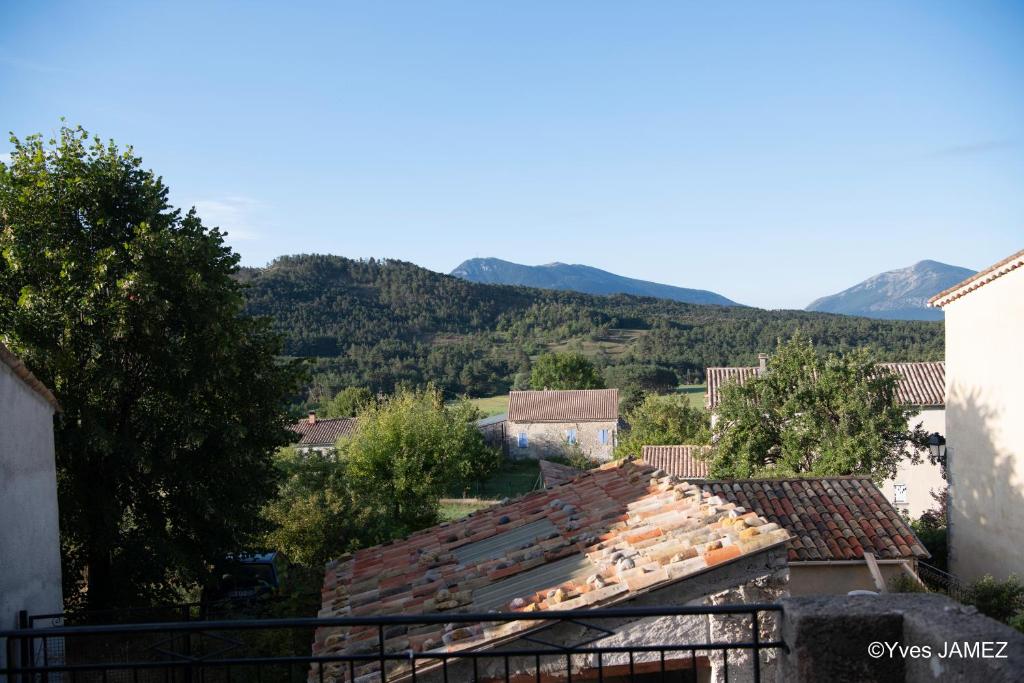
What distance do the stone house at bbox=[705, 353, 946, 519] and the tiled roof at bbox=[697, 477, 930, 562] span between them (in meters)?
12.9

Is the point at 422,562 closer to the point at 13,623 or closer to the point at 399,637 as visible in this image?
the point at 399,637

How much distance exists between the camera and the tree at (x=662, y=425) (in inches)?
1786

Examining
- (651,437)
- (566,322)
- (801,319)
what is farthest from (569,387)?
(801,319)

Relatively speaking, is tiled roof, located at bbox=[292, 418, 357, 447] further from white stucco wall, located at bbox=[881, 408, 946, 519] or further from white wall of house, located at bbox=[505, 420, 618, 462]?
white stucco wall, located at bbox=[881, 408, 946, 519]

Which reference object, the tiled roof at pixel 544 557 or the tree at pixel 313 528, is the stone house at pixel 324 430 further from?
the tiled roof at pixel 544 557

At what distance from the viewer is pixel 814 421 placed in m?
22.8

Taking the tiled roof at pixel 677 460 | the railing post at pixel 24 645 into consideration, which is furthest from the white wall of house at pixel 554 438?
the railing post at pixel 24 645

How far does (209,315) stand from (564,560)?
23.2ft

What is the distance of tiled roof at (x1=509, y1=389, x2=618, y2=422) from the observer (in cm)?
5438

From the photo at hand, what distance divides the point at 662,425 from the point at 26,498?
42.1 metres

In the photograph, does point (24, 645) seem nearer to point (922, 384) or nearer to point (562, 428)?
point (922, 384)

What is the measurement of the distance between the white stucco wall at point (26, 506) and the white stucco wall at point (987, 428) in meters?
15.2

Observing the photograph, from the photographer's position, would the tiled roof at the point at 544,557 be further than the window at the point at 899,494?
No

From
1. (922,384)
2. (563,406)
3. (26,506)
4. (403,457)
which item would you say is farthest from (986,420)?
(563,406)
